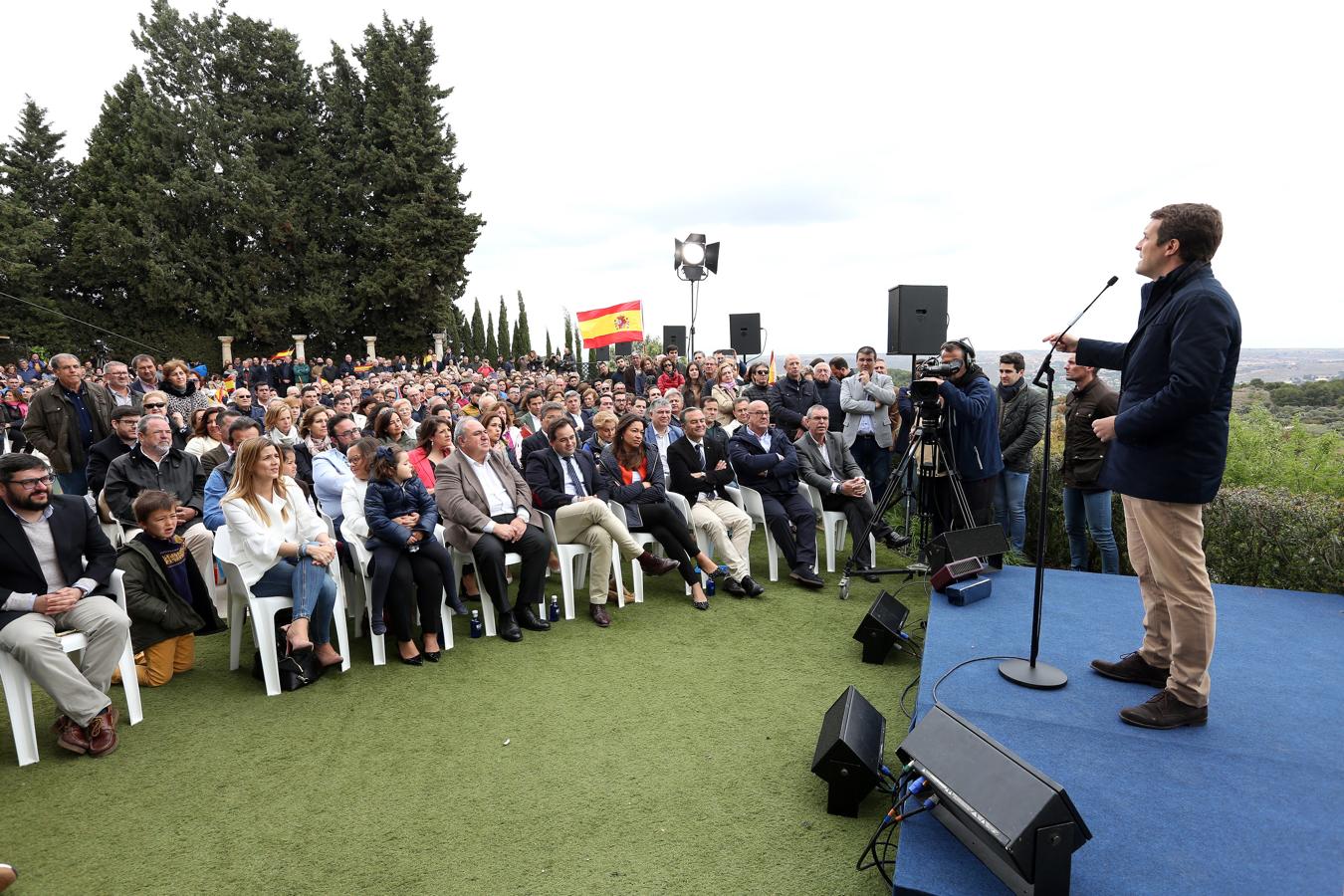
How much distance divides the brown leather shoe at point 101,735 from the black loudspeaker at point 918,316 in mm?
5754

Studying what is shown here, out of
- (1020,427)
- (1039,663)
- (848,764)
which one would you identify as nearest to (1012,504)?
(1020,427)

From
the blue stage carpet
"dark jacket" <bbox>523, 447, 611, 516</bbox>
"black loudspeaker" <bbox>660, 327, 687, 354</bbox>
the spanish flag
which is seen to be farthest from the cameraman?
"black loudspeaker" <bbox>660, 327, 687, 354</bbox>

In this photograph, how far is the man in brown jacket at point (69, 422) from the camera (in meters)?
5.67

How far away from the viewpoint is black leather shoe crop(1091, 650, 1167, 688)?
2.89m

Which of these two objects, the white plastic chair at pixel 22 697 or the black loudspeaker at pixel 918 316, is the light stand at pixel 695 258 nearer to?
the black loudspeaker at pixel 918 316

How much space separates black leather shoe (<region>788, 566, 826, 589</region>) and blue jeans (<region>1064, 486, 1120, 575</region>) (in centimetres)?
176

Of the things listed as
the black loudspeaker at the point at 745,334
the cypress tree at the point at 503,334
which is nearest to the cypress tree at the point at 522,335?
the cypress tree at the point at 503,334

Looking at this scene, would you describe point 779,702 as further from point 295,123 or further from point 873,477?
point 295,123

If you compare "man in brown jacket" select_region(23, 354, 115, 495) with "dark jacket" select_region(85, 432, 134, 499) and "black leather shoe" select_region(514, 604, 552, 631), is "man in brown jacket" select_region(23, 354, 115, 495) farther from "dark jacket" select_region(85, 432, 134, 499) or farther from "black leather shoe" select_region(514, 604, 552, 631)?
"black leather shoe" select_region(514, 604, 552, 631)

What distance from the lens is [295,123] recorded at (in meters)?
26.4

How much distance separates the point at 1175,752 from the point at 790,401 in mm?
5004

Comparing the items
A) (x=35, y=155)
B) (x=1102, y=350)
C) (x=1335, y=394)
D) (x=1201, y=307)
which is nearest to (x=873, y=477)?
(x=1335, y=394)

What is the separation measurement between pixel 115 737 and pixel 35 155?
3415cm

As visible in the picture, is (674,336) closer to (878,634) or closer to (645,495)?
(645,495)
